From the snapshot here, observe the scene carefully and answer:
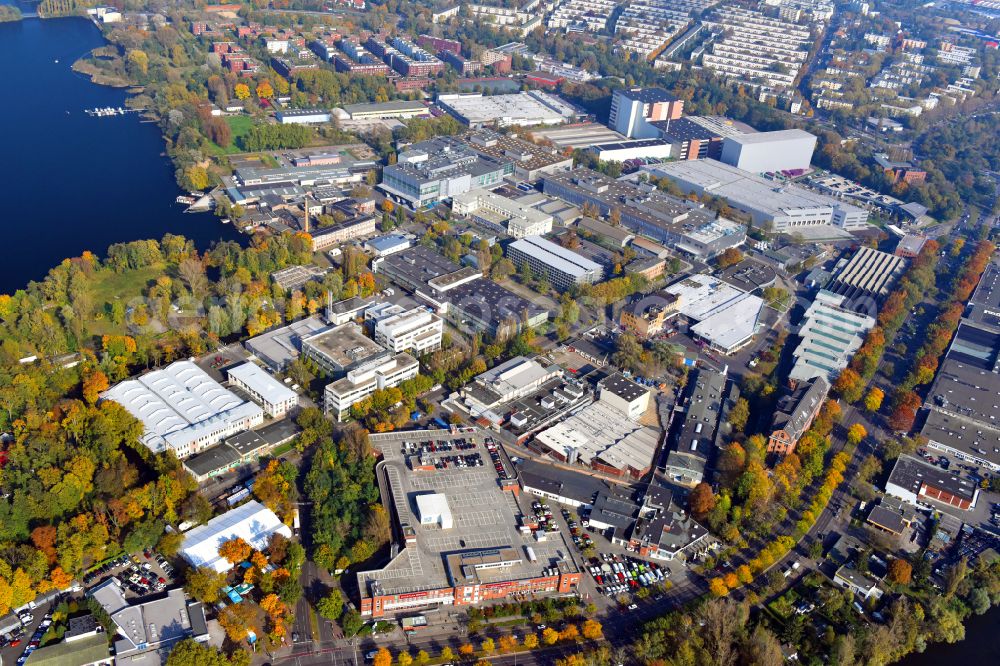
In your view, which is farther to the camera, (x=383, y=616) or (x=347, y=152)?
(x=347, y=152)

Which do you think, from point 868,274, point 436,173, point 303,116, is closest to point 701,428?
point 868,274

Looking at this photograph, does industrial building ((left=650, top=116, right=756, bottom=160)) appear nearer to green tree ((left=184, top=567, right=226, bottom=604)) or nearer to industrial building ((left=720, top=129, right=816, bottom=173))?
industrial building ((left=720, top=129, right=816, bottom=173))

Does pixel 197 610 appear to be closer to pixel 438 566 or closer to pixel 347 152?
pixel 438 566

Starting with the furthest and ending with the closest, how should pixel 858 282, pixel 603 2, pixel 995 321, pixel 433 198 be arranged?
pixel 603 2 → pixel 433 198 → pixel 858 282 → pixel 995 321

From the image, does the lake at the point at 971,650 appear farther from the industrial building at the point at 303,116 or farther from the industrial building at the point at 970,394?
the industrial building at the point at 303,116

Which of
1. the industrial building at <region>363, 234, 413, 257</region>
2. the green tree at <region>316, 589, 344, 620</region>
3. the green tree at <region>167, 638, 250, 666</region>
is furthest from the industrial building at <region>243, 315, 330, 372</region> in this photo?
the green tree at <region>167, 638, 250, 666</region>

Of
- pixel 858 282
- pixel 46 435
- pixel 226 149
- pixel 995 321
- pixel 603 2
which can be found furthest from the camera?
pixel 603 2

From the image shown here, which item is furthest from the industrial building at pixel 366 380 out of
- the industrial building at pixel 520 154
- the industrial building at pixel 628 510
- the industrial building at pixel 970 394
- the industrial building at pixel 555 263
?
the industrial building at pixel 520 154

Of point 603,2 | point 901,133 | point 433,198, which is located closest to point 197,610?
point 433,198
